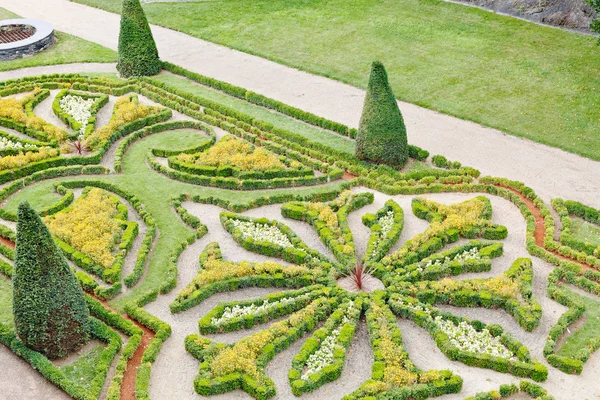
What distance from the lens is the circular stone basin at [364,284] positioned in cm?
2289

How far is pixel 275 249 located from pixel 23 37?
86.0 feet

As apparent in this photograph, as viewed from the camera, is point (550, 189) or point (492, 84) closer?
point (550, 189)

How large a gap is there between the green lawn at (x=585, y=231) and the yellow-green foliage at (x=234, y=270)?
9.40 m

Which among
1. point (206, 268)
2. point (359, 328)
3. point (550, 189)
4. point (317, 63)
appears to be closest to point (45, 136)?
point (206, 268)

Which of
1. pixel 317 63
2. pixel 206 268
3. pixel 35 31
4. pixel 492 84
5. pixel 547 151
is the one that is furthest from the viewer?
pixel 35 31

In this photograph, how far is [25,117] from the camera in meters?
33.0

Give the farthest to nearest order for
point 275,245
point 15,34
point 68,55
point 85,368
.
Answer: point 15,34, point 68,55, point 275,245, point 85,368

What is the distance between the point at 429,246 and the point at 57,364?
1191 cm

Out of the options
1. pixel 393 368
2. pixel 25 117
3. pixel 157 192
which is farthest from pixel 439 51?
pixel 393 368

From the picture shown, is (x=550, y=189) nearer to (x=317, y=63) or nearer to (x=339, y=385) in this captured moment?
(x=339, y=385)

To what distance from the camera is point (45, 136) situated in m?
31.7

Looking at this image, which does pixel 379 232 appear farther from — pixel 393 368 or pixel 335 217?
pixel 393 368

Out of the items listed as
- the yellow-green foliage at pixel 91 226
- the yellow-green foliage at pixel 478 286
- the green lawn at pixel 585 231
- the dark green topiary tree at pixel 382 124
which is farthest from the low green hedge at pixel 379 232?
the yellow-green foliage at pixel 91 226

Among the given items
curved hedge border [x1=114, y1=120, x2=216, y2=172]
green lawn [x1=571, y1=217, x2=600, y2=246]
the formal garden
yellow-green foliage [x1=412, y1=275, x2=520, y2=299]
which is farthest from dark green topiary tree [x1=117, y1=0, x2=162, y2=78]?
green lawn [x1=571, y1=217, x2=600, y2=246]
